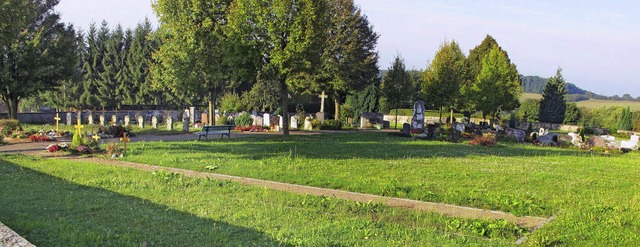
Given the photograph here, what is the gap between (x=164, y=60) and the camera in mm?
25844

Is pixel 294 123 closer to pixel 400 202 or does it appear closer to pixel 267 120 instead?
pixel 267 120

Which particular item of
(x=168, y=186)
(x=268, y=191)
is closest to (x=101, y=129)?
(x=168, y=186)

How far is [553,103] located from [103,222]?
192 feet

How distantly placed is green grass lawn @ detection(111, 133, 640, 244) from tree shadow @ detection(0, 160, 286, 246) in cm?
410

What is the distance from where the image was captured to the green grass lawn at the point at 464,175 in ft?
27.2

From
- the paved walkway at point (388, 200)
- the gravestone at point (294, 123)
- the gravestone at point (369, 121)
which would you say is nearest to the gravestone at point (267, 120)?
the gravestone at point (294, 123)

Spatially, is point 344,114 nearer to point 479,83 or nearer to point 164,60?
point 479,83

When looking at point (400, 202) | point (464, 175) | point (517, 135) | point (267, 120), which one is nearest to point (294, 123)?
point (267, 120)

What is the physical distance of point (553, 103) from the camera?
55.7 m

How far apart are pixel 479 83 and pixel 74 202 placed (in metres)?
34.7

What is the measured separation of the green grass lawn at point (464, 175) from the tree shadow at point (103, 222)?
13.5 ft

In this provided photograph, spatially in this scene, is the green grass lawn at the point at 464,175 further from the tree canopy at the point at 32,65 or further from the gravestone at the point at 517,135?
the tree canopy at the point at 32,65

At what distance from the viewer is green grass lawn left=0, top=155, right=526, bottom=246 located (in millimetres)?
5945

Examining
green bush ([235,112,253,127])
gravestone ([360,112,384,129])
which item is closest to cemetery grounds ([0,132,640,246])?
green bush ([235,112,253,127])
